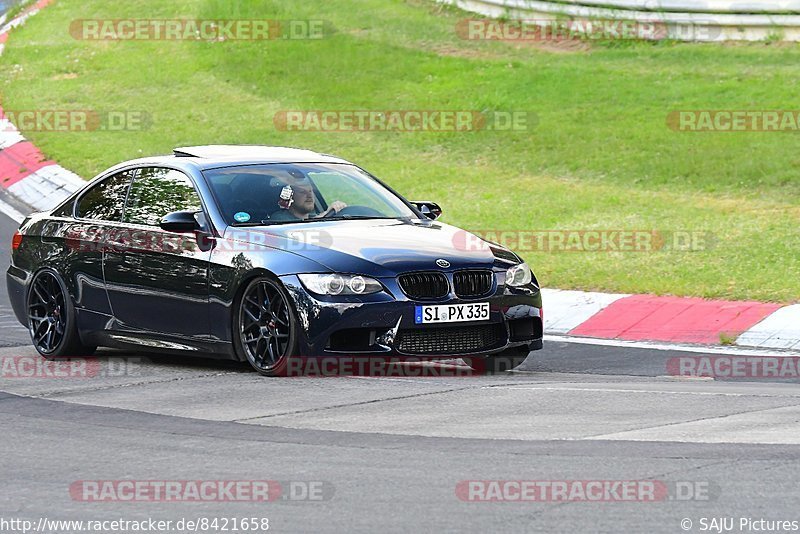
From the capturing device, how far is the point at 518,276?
9.77 m

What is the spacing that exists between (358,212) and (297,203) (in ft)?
1.61

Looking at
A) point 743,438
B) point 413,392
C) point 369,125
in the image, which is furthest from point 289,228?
point 369,125

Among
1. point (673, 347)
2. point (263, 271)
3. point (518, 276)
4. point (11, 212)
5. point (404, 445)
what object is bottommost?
point (673, 347)

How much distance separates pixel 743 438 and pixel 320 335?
9.56 ft

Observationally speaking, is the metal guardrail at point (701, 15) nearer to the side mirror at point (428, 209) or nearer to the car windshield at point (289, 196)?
the side mirror at point (428, 209)

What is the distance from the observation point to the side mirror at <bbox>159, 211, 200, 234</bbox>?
9898 millimetres

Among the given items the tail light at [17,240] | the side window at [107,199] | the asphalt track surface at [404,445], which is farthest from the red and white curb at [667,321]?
the tail light at [17,240]

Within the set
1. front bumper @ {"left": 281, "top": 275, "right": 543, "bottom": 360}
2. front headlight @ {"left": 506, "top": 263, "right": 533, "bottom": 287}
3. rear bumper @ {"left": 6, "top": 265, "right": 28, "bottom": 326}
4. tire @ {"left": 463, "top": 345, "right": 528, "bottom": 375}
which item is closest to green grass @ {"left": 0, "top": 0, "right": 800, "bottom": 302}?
tire @ {"left": 463, "top": 345, "right": 528, "bottom": 375}

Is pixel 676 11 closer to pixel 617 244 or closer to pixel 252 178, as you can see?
pixel 617 244

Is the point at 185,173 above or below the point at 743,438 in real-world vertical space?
above

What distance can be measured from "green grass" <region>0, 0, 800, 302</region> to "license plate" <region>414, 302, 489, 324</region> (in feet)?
13.4

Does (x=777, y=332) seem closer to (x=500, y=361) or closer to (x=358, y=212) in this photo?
(x=500, y=361)

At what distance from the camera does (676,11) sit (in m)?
26.0

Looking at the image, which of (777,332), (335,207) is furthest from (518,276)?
(777,332)
